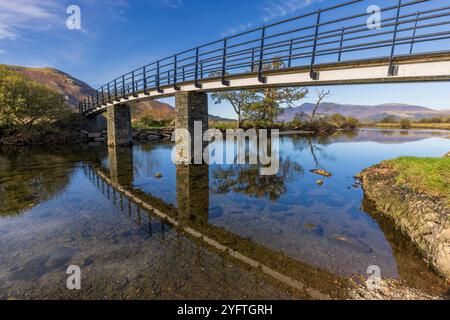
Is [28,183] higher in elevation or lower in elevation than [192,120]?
lower

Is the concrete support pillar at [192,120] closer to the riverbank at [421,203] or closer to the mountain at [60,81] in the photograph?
the riverbank at [421,203]

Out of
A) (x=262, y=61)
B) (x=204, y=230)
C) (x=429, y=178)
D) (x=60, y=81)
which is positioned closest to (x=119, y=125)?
(x=262, y=61)

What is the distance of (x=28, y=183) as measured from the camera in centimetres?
1002

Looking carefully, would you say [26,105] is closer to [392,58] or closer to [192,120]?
[192,120]

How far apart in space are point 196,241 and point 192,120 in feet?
34.0

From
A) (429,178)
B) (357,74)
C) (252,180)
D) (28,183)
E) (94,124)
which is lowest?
(28,183)

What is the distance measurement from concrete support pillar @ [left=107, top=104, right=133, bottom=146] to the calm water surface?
46.1 feet

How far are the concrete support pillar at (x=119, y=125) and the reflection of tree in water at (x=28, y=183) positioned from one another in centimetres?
896

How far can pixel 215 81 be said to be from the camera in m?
13.1

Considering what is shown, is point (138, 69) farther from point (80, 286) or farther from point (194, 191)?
point (80, 286)

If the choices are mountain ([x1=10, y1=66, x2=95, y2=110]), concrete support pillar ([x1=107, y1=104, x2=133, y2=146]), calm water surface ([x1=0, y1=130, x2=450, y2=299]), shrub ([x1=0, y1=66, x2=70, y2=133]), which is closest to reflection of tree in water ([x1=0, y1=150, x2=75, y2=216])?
calm water surface ([x1=0, y1=130, x2=450, y2=299])

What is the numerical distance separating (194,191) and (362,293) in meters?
6.37

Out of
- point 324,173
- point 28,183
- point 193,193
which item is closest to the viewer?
point 193,193
